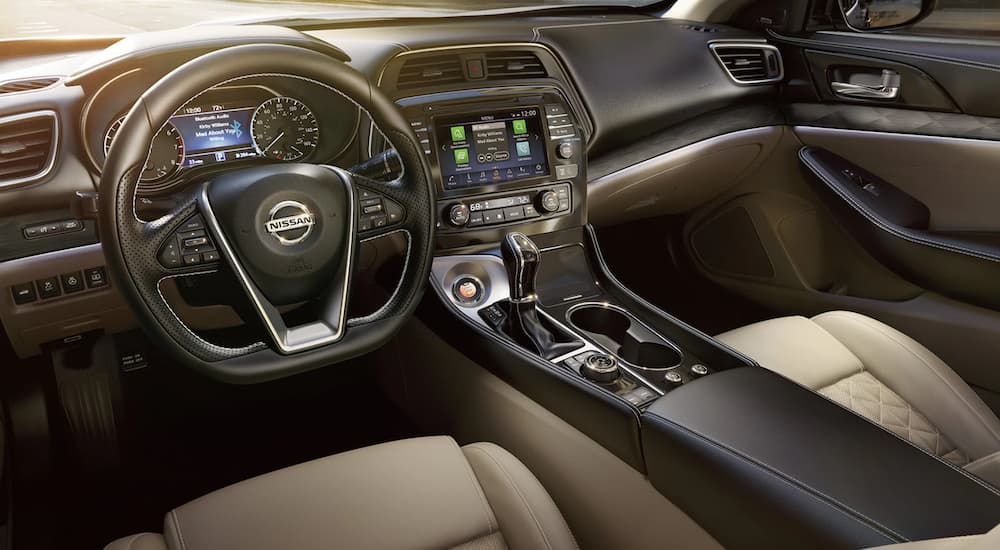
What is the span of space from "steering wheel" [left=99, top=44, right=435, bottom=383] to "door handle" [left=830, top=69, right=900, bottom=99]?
1641 mm

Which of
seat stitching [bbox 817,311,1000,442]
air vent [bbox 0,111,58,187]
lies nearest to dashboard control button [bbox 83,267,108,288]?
air vent [bbox 0,111,58,187]

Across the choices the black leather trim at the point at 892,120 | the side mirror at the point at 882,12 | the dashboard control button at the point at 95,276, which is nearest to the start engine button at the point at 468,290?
the dashboard control button at the point at 95,276

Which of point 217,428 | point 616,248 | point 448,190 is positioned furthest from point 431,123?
point 616,248

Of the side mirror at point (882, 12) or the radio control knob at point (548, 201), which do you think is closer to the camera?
the radio control knob at point (548, 201)

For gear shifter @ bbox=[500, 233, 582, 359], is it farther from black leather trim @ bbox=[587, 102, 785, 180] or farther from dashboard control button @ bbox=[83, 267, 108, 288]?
dashboard control button @ bbox=[83, 267, 108, 288]

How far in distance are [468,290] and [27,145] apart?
0.94m

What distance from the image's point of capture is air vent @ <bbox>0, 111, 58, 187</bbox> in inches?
59.1

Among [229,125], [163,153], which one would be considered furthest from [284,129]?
[163,153]

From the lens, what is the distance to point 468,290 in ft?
6.08

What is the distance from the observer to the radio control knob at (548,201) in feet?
6.39

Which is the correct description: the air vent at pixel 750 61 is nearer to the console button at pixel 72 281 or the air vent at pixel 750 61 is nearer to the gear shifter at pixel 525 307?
the gear shifter at pixel 525 307

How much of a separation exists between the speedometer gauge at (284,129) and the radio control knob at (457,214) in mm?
353

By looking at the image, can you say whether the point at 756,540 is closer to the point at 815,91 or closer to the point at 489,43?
the point at 489,43

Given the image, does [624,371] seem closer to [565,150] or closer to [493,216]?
[493,216]
